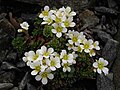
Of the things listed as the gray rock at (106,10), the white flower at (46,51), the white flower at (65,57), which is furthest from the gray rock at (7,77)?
the gray rock at (106,10)

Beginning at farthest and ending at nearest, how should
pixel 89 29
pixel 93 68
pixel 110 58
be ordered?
pixel 89 29 → pixel 110 58 → pixel 93 68

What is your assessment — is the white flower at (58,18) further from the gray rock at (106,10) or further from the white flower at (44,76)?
the gray rock at (106,10)

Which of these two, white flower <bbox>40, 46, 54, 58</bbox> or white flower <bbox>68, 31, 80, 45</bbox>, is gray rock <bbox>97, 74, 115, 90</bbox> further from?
white flower <bbox>40, 46, 54, 58</bbox>

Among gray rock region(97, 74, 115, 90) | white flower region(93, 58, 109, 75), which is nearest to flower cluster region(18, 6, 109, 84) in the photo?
white flower region(93, 58, 109, 75)

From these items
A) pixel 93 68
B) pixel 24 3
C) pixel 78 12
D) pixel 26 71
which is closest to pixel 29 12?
pixel 24 3

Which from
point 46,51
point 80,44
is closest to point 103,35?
point 80,44

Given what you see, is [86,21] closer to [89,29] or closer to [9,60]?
[89,29]
